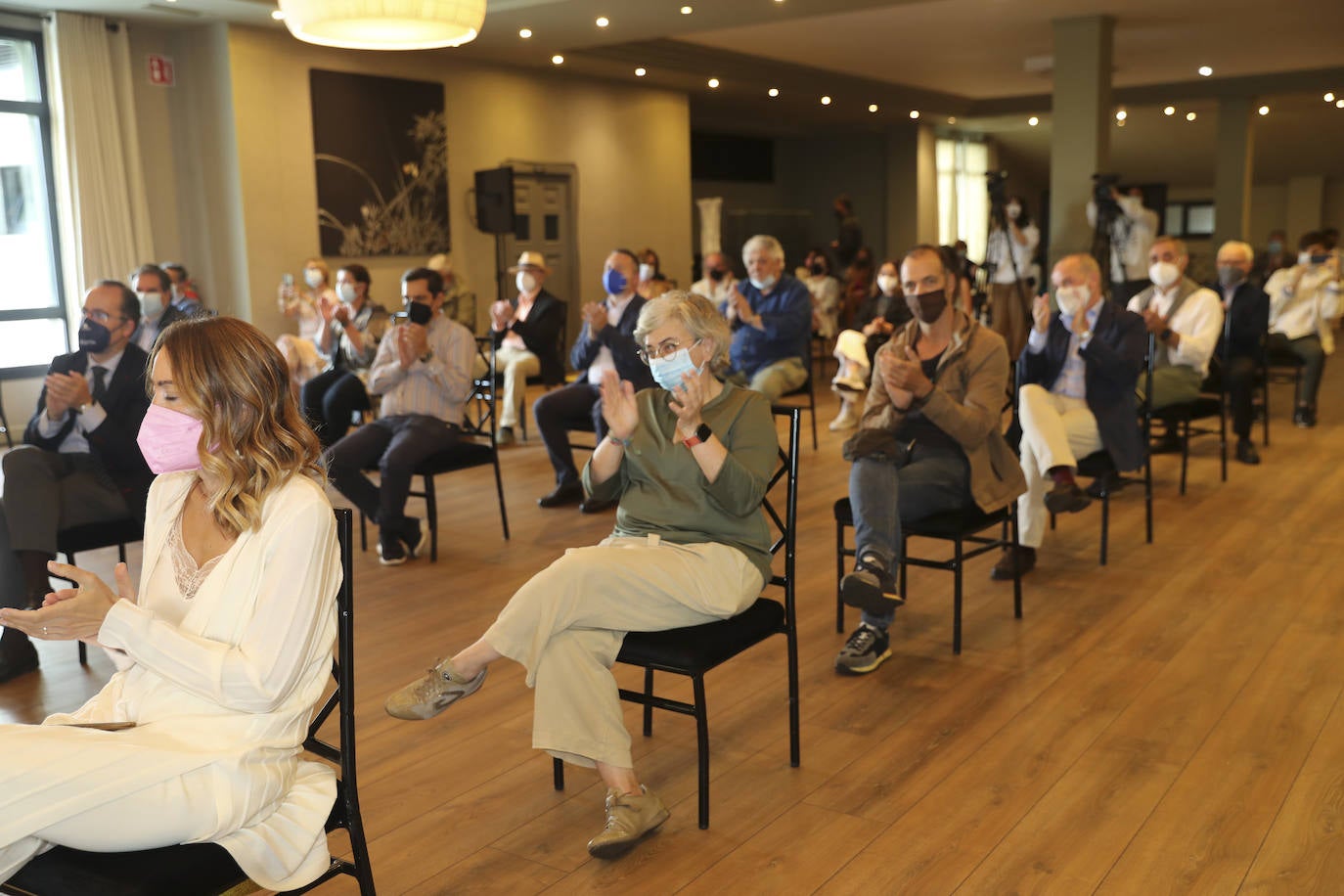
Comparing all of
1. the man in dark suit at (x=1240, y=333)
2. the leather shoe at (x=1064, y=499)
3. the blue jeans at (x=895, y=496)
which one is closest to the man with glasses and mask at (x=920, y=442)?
the blue jeans at (x=895, y=496)

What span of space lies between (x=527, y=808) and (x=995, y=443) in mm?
2036

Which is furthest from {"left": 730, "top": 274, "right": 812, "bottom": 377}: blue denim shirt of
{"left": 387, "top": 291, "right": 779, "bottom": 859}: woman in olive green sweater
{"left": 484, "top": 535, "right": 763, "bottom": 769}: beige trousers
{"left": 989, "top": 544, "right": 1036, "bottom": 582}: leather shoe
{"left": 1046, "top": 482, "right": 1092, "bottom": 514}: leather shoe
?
{"left": 484, "top": 535, "right": 763, "bottom": 769}: beige trousers

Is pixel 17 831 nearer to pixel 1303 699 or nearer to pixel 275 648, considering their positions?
pixel 275 648

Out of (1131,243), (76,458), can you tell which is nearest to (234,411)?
(76,458)

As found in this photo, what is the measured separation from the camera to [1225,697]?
3.39 m

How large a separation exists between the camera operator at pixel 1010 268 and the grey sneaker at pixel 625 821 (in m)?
9.14

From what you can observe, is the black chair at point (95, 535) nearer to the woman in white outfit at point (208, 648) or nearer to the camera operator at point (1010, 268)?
the woman in white outfit at point (208, 648)

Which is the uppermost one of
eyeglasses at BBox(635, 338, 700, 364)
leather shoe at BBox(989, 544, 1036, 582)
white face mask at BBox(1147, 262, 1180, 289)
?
white face mask at BBox(1147, 262, 1180, 289)

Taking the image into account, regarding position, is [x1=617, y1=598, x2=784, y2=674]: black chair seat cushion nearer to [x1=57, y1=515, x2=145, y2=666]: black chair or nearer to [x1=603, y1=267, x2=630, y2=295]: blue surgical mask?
[x1=57, y1=515, x2=145, y2=666]: black chair

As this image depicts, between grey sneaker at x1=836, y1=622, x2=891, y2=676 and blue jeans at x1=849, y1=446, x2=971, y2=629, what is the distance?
4cm

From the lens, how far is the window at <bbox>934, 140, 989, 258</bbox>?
19.8 meters

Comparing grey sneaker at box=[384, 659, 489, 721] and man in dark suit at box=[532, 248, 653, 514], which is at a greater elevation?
man in dark suit at box=[532, 248, 653, 514]

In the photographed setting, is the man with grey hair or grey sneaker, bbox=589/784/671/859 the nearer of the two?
grey sneaker, bbox=589/784/671/859

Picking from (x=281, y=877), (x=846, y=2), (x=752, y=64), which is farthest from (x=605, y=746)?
(x=752, y=64)
